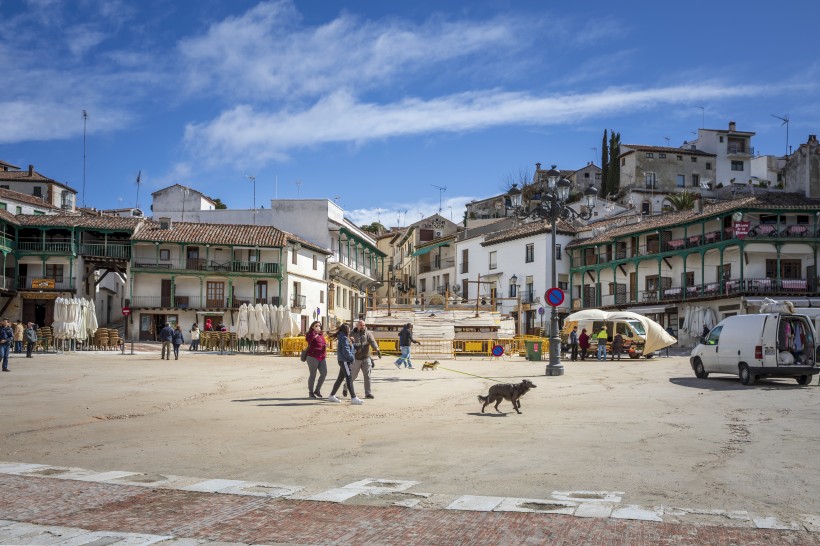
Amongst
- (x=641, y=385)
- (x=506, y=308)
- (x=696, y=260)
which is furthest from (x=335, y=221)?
(x=641, y=385)

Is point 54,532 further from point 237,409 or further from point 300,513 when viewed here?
point 237,409

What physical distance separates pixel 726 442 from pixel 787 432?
1.55 m

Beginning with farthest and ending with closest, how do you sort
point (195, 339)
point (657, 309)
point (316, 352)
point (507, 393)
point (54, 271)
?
point (657, 309) < point (54, 271) < point (195, 339) < point (316, 352) < point (507, 393)

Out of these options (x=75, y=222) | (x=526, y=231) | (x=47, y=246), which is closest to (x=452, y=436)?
(x=47, y=246)

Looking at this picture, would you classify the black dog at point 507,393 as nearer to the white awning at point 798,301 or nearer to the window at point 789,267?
the white awning at point 798,301

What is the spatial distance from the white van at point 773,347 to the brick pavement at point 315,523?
1415cm

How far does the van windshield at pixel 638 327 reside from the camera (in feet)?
115

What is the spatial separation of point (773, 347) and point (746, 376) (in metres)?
1.03

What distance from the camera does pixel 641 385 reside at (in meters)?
20.6

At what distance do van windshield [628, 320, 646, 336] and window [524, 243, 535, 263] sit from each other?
2834cm

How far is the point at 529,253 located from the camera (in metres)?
64.5

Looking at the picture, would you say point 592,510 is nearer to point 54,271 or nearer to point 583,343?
point 583,343

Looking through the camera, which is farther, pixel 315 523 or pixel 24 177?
pixel 24 177

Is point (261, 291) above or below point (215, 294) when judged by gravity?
above
